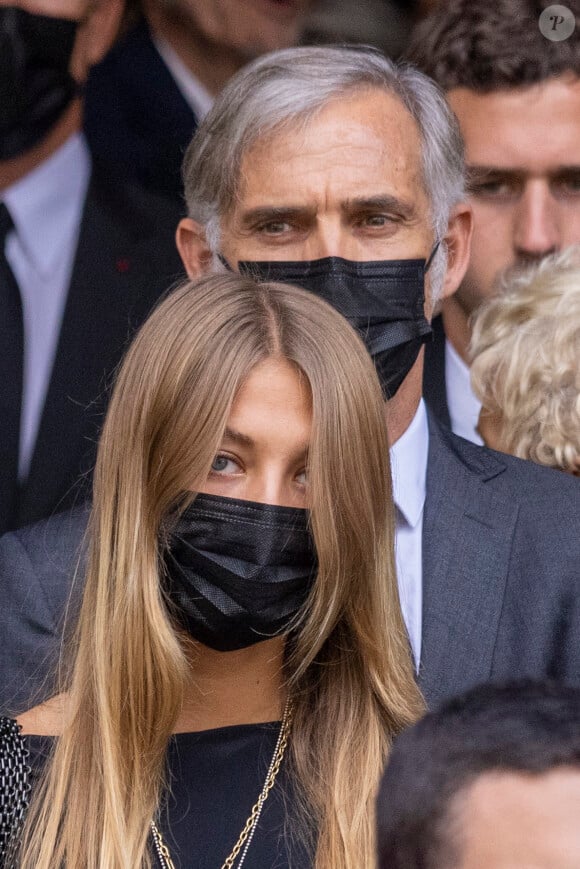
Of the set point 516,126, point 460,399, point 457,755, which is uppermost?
point 457,755

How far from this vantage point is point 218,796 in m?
2.25

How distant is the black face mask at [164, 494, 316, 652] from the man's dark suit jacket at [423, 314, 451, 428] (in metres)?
1.61

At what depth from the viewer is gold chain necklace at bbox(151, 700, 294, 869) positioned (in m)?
2.16

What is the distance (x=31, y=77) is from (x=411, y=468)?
4.66 ft

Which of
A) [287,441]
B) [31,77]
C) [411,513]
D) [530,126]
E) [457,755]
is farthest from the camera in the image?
[530,126]

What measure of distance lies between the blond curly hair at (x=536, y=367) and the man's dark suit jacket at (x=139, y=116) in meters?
1.05

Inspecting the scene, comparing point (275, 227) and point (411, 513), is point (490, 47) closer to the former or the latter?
point (275, 227)

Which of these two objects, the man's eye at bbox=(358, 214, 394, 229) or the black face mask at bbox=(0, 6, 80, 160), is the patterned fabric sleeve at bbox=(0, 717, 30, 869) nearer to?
the man's eye at bbox=(358, 214, 394, 229)

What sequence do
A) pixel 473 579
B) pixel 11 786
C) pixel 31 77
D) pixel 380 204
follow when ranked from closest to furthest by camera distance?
pixel 11 786 → pixel 473 579 → pixel 380 204 → pixel 31 77

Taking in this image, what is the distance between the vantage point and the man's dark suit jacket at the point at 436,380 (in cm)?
381

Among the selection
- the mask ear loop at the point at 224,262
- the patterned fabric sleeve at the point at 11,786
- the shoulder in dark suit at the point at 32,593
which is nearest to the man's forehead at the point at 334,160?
the mask ear loop at the point at 224,262

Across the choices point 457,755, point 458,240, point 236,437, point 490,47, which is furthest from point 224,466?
point 490,47

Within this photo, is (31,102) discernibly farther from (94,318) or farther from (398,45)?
(398,45)

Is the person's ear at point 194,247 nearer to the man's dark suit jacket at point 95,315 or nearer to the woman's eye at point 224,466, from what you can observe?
the man's dark suit jacket at point 95,315
